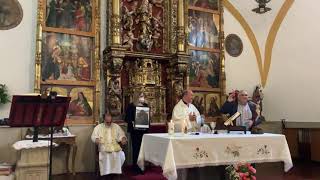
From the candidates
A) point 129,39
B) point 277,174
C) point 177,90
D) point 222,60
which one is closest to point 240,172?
point 277,174

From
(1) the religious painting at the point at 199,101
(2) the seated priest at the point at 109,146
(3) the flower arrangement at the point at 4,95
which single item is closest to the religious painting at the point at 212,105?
(1) the religious painting at the point at 199,101

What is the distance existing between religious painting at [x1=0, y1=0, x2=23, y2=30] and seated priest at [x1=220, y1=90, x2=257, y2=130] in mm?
5491

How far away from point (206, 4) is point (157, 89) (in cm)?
342

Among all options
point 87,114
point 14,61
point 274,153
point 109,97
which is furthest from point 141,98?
point 274,153

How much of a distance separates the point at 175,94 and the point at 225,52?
2.84 m

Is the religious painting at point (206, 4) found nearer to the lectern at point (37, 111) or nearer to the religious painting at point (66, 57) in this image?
the religious painting at point (66, 57)

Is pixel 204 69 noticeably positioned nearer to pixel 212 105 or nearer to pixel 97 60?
pixel 212 105

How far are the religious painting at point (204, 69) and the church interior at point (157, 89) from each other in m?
0.04

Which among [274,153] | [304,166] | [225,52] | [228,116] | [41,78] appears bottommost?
[304,166]

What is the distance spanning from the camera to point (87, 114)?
9.22m

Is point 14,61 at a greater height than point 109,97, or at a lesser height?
greater

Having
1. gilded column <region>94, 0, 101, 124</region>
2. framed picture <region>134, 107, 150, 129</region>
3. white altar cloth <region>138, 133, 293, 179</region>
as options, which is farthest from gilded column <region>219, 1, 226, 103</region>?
white altar cloth <region>138, 133, 293, 179</region>

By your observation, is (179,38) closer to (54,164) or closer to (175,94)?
(175,94)

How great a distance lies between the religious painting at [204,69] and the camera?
11.0 m
